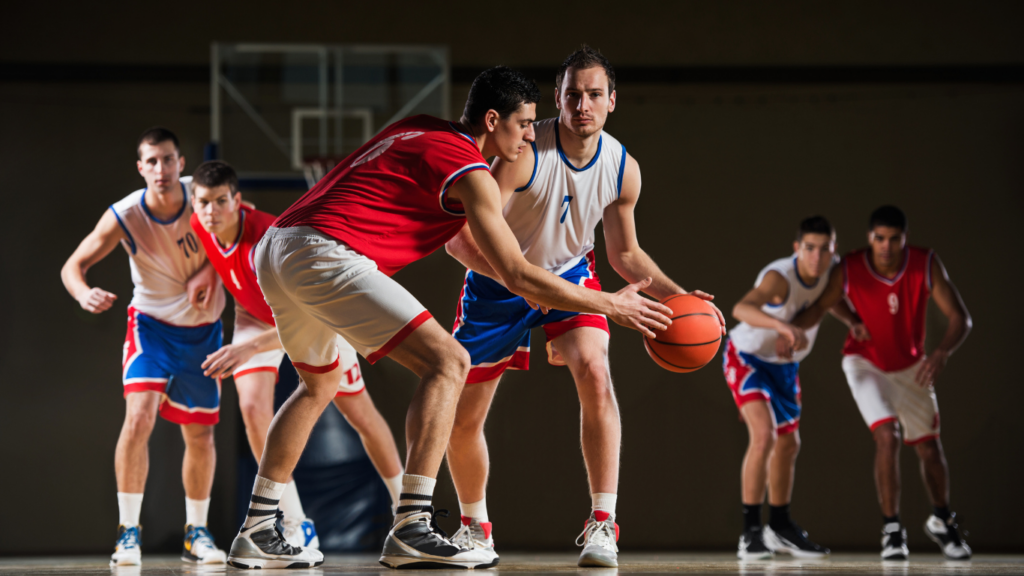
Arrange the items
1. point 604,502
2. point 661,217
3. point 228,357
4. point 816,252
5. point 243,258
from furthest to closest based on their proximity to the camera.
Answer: point 661,217, point 816,252, point 243,258, point 228,357, point 604,502

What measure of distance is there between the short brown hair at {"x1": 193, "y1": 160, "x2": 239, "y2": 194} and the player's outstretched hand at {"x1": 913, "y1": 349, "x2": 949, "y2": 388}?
11.6ft

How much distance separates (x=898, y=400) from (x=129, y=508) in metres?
3.88

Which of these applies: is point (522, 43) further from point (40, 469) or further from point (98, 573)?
point (98, 573)

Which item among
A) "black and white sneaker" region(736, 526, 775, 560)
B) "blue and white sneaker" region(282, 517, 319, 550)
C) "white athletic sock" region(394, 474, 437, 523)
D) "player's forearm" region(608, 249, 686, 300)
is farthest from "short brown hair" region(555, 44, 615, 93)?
"black and white sneaker" region(736, 526, 775, 560)

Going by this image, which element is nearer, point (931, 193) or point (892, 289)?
point (892, 289)

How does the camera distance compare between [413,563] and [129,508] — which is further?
[129,508]

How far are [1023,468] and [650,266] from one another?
4407 mm

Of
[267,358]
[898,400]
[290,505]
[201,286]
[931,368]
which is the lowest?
[290,505]

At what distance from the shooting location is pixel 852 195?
6320 millimetres

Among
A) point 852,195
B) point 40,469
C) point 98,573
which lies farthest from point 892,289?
point 40,469

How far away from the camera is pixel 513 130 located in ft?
8.66

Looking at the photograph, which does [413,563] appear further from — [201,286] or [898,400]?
[898,400]

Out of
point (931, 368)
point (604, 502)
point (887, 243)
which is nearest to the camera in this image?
point (604, 502)

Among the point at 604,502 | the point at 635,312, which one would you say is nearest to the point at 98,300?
the point at 604,502
